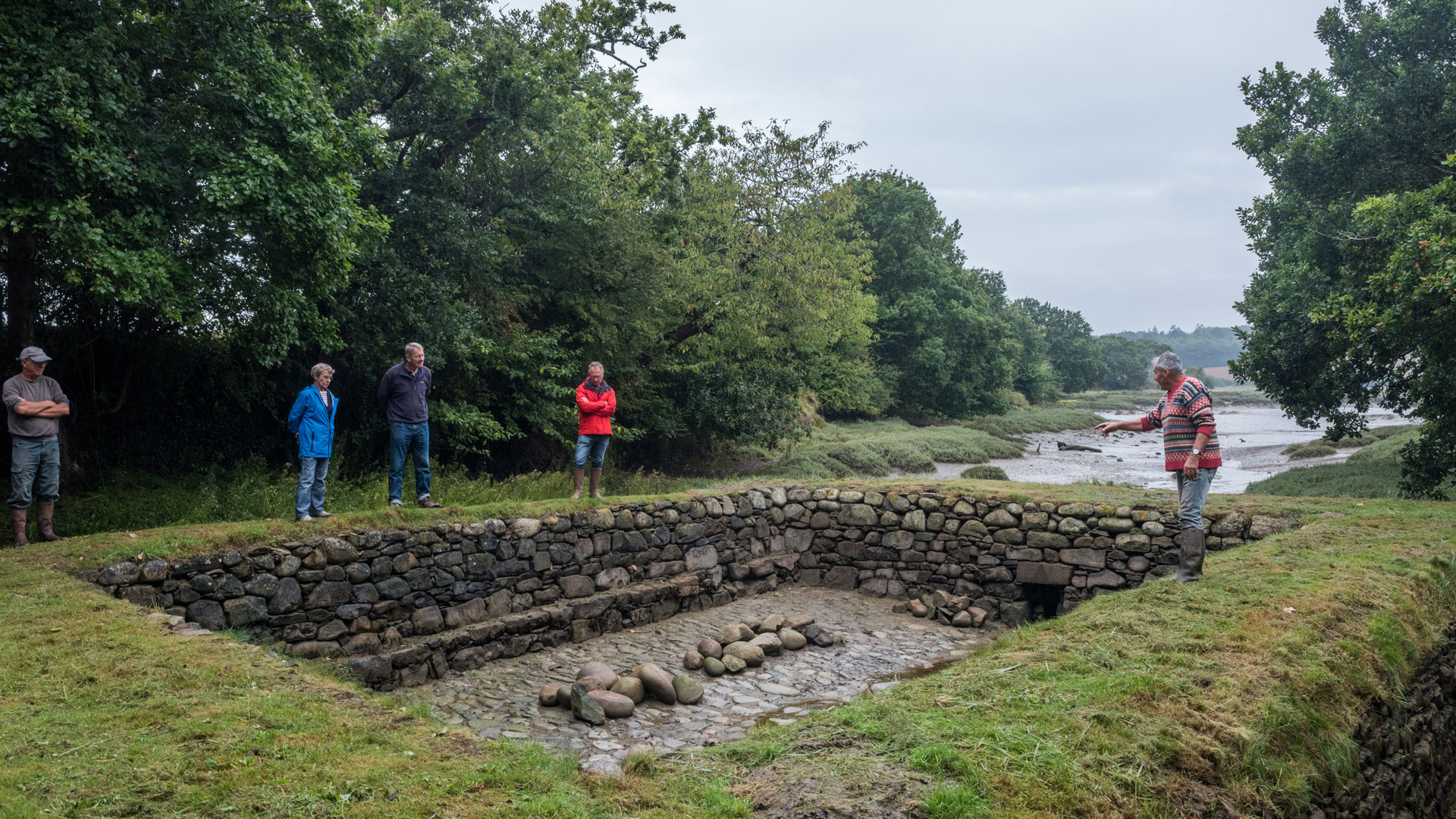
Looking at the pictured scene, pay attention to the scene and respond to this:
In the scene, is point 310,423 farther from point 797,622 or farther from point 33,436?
point 797,622

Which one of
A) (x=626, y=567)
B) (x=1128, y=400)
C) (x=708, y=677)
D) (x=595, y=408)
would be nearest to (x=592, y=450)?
(x=595, y=408)

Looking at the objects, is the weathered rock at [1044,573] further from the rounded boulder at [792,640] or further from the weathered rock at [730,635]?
the weathered rock at [730,635]

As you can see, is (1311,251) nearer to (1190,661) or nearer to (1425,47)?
(1425,47)

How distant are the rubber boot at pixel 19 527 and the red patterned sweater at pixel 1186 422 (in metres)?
9.89

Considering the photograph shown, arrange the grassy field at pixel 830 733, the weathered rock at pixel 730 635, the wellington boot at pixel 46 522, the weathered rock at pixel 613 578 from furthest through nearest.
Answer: the weathered rock at pixel 613 578 → the weathered rock at pixel 730 635 → the wellington boot at pixel 46 522 → the grassy field at pixel 830 733

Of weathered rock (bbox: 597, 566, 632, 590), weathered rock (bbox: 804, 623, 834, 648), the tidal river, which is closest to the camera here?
weathered rock (bbox: 804, 623, 834, 648)

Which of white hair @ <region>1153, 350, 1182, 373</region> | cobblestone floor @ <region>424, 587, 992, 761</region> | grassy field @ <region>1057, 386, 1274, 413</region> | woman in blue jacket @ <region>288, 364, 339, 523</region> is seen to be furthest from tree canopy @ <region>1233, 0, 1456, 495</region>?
grassy field @ <region>1057, 386, 1274, 413</region>

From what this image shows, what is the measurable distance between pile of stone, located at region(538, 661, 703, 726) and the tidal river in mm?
11622

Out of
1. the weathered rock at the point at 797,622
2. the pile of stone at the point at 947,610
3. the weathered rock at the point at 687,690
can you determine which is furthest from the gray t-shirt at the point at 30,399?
the pile of stone at the point at 947,610

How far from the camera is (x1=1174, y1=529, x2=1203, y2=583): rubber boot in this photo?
6590 millimetres

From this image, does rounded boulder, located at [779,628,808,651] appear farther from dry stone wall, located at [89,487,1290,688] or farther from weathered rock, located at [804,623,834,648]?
dry stone wall, located at [89,487,1290,688]

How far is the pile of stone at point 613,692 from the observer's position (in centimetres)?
622

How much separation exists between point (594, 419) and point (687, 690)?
13.3 ft

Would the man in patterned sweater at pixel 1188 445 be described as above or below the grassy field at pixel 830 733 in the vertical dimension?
above
